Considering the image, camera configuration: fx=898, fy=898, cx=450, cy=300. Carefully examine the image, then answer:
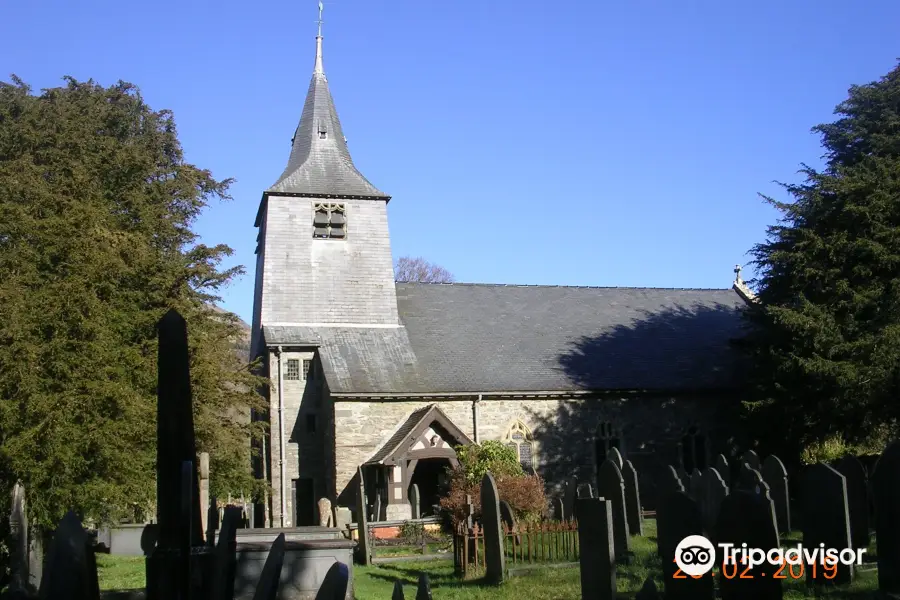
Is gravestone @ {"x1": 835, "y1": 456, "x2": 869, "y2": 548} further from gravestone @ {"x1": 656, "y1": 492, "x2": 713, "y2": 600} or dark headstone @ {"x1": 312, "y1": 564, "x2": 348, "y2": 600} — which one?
dark headstone @ {"x1": 312, "y1": 564, "x2": 348, "y2": 600}

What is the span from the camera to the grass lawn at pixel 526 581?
971 cm

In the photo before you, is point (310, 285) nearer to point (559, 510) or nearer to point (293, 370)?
point (293, 370)

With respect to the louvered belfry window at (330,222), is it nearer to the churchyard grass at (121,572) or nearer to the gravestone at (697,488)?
the churchyard grass at (121,572)

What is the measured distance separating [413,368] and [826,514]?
18.9 metres

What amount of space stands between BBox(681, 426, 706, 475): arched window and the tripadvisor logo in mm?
19590

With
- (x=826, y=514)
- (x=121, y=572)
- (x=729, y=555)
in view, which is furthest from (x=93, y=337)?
(x=729, y=555)

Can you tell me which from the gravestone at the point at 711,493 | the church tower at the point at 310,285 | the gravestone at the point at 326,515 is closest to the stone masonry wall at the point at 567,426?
the church tower at the point at 310,285

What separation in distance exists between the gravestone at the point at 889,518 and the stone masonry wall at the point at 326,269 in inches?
924

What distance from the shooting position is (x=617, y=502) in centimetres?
1484

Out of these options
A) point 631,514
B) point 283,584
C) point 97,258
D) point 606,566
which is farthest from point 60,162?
point 606,566

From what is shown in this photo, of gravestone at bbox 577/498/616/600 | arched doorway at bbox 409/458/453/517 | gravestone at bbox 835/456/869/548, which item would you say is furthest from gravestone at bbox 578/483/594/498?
arched doorway at bbox 409/458/453/517

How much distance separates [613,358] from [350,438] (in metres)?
9.44

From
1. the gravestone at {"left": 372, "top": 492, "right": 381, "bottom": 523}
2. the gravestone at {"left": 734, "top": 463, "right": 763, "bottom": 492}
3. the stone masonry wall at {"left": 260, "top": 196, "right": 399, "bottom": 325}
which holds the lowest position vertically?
the gravestone at {"left": 372, "top": 492, "right": 381, "bottom": 523}

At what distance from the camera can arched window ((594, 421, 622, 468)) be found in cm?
2812
